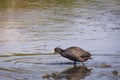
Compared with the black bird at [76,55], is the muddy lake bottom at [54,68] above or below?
below

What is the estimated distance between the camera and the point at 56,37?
16578 millimetres

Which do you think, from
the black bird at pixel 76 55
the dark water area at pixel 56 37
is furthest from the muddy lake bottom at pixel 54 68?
the black bird at pixel 76 55

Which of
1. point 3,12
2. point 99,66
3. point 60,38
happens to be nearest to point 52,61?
point 99,66

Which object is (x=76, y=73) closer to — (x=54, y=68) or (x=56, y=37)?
(x=54, y=68)

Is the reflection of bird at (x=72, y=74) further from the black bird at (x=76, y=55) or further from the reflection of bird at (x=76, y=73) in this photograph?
the black bird at (x=76, y=55)

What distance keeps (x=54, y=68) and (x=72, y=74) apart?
2.51 feet

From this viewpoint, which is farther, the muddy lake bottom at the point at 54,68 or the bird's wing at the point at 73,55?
the bird's wing at the point at 73,55

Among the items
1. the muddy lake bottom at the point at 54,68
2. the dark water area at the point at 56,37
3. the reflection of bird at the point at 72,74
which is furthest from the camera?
the dark water area at the point at 56,37

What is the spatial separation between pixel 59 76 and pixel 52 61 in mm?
2139

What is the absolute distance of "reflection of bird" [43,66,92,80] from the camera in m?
10.6

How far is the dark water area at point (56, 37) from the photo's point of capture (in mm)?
11453

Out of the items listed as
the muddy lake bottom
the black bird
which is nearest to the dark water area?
the muddy lake bottom

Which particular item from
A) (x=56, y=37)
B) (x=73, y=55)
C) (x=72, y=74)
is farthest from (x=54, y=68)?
(x=56, y=37)

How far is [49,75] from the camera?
34.9 feet
